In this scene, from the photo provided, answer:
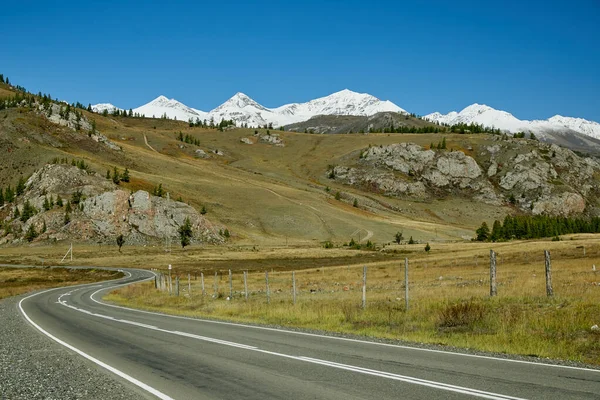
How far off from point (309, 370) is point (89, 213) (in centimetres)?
14540

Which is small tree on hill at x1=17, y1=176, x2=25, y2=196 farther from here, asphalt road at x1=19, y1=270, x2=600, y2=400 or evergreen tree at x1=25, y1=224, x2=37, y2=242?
asphalt road at x1=19, y1=270, x2=600, y2=400

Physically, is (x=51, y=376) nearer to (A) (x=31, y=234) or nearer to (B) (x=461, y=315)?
(B) (x=461, y=315)

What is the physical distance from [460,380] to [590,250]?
192ft

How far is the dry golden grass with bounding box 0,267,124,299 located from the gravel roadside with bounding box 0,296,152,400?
50.6 m

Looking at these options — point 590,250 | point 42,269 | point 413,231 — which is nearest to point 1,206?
point 42,269

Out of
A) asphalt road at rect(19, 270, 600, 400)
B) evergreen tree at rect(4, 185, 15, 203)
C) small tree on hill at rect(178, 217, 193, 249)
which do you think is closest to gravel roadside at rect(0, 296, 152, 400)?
asphalt road at rect(19, 270, 600, 400)

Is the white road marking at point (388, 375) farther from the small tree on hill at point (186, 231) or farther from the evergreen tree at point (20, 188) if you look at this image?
the evergreen tree at point (20, 188)

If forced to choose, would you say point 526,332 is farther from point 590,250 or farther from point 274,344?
point 590,250

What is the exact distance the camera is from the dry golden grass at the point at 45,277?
6975cm

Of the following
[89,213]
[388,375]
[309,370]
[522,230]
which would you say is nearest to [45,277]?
[89,213]

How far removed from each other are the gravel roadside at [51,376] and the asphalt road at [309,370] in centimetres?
41

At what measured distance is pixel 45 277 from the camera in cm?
7956

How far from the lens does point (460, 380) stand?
10273 millimetres

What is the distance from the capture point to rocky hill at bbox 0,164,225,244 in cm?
14038
